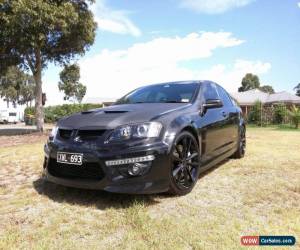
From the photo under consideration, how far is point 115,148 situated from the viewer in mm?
3439

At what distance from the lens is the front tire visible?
3.78 meters

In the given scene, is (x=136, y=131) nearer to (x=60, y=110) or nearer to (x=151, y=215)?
(x=151, y=215)

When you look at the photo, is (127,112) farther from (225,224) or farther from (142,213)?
(225,224)

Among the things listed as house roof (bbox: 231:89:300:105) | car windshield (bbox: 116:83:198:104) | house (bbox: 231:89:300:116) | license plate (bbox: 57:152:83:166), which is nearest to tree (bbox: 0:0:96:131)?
car windshield (bbox: 116:83:198:104)

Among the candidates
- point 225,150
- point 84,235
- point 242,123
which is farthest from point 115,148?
point 242,123

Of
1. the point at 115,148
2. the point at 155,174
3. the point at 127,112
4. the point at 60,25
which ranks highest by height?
the point at 60,25

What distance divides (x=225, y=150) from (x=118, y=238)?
307 centimetres

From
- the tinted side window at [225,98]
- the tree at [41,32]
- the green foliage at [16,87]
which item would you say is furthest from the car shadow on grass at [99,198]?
the green foliage at [16,87]

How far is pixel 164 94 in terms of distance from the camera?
4.96 m

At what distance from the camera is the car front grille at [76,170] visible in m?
3.52

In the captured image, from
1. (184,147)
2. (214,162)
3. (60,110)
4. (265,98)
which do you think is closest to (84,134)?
(184,147)

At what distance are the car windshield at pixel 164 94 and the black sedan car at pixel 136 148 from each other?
31 mm

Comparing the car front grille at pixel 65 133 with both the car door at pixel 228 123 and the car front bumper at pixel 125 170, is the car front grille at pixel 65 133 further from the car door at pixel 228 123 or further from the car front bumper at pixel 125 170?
the car door at pixel 228 123

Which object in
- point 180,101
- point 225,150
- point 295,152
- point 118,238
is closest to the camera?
point 118,238
